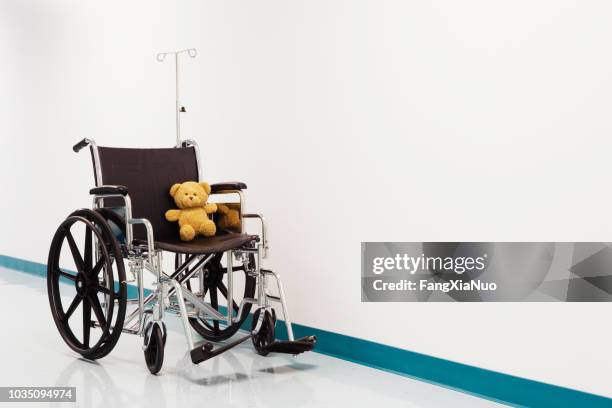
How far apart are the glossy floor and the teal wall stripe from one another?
0.15 ft

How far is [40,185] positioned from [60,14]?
133cm

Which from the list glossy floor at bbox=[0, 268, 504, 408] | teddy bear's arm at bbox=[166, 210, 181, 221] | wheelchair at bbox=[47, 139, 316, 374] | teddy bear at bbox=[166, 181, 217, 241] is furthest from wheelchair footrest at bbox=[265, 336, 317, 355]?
teddy bear's arm at bbox=[166, 210, 181, 221]

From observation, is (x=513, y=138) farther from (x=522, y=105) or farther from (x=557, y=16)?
(x=557, y=16)

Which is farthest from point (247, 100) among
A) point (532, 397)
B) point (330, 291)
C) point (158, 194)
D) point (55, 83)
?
point (55, 83)

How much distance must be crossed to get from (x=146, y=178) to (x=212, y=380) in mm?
964

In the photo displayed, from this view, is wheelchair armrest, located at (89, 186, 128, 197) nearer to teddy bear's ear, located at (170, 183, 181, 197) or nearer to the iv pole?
teddy bear's ear, located at (170, 183, 181, 197)

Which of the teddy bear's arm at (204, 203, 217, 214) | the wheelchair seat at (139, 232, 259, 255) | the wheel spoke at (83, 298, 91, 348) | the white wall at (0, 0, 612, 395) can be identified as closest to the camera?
the white wall at (0, 0, 612, 395)

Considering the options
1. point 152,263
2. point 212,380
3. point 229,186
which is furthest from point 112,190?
point 212,380

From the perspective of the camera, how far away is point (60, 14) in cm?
510

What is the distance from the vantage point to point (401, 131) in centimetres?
288

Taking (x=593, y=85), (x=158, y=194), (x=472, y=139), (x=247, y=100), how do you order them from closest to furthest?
(x=593, y=85), (x=472, y=139), (x=158, y=194), (x=247, y=100)

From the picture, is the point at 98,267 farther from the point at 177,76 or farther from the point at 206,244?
the point at 177,76

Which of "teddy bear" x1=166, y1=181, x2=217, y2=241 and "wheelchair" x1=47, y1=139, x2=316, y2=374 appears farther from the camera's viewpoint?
"teddy bear" x1=166, y1=181, x2=217, y2=241

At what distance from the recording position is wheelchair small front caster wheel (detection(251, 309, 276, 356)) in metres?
3.11
